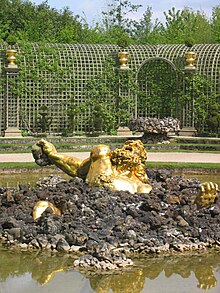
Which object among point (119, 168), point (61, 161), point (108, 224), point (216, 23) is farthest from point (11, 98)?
point (216, 23)

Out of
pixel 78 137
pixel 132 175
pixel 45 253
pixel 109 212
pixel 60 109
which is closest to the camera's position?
pixel 45 253

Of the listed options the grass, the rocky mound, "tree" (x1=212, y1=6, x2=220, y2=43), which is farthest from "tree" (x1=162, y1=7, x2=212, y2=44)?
the rocky mound

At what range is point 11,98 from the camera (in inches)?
967

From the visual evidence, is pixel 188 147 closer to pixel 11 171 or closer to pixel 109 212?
pixel 11 171

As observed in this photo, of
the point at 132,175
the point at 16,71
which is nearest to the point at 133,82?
the point at 16,71

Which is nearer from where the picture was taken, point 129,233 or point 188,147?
point 129,233

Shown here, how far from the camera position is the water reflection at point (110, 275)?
18.5 feet

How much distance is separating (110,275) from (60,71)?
64.7 ft

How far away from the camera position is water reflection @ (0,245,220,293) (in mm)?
5641

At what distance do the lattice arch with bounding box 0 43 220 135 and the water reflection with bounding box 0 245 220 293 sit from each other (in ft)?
59.4

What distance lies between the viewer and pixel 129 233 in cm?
700

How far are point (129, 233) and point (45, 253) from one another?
0.95m

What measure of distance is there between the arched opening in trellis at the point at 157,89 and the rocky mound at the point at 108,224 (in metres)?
18.3

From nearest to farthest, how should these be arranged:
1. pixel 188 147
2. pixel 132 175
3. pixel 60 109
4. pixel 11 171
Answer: pixel 132 175 → pixel 11 171 → pixel 188 147 → pixel 60 109
